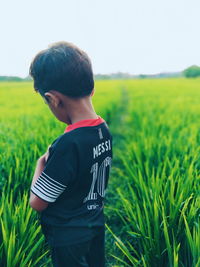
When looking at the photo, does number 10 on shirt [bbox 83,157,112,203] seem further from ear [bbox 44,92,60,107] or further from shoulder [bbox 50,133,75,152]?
ear [bbox 44,92,60,107]

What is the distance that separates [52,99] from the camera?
1024 mm

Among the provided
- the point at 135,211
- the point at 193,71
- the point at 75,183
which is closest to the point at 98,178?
the point at 75,183

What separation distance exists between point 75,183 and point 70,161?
0.43 feet

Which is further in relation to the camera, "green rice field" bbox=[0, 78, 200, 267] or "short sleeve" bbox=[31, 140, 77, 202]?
"green rice field" bbox=[0, 78, 200, 267]

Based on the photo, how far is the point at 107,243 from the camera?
1.90 m

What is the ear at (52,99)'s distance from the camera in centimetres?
101

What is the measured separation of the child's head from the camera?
0.97 m

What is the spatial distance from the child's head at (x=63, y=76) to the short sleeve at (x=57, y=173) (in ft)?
0.53

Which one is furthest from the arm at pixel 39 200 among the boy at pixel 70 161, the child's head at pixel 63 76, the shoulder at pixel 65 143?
the child's head at pixel 63 76

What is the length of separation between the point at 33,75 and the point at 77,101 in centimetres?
19

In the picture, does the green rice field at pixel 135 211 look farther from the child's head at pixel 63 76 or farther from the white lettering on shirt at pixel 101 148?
the child's head at pixel 63 76

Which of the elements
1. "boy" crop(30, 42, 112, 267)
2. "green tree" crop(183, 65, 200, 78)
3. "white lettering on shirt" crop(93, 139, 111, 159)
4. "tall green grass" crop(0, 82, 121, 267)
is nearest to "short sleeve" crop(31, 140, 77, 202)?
"boy" crop(30, 42, 112, 267)

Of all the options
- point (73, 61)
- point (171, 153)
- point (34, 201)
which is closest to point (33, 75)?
point (73, 61)

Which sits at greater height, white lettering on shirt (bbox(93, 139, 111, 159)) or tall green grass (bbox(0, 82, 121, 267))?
white lettering on shirt (bbox(93, 139, 111, 159))
